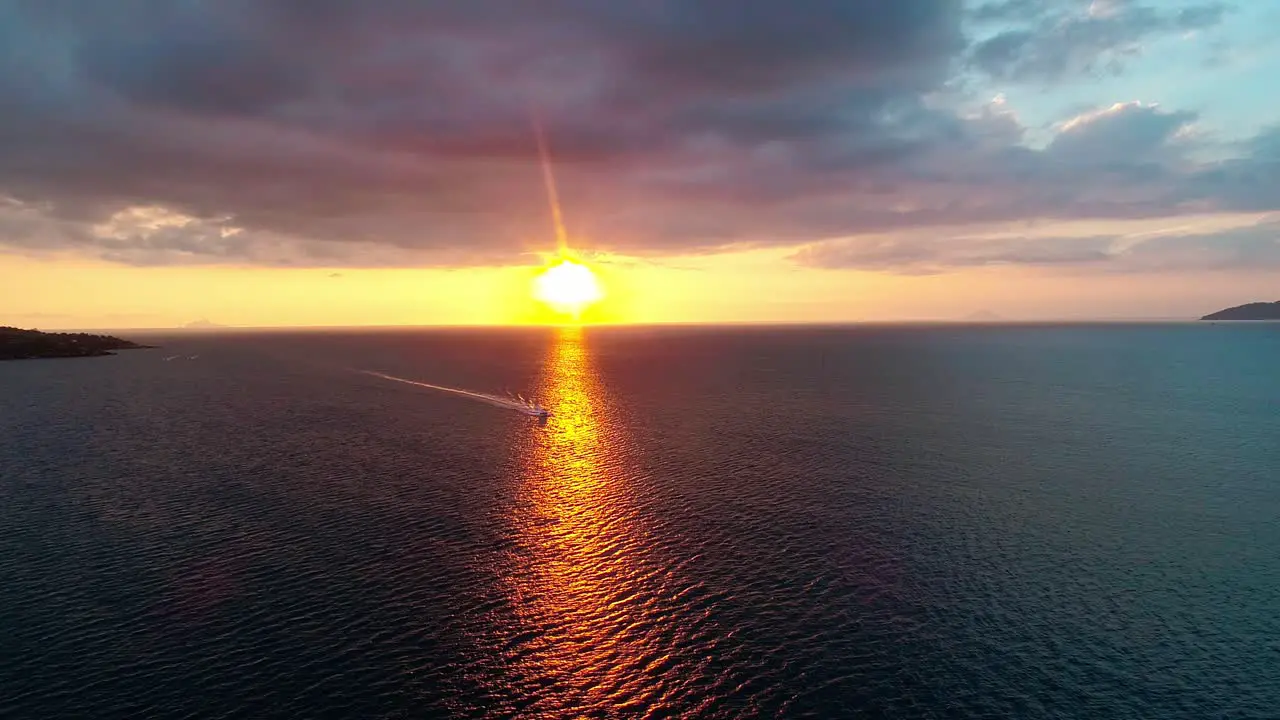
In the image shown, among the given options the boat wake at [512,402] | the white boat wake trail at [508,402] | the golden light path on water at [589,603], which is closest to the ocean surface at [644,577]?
the golden light path on water at [589,603]

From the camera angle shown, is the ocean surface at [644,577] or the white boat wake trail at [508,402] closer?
the ocean surface at [644,577]

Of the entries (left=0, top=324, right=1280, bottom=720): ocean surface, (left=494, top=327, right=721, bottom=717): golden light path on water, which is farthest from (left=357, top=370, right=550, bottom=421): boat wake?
(left=494, top=327, right=721, bottom=717): golden light path on water

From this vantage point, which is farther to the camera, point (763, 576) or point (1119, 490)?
point (1119, 490)

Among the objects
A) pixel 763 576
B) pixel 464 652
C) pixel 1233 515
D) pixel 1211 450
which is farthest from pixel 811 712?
pixel 1211 450

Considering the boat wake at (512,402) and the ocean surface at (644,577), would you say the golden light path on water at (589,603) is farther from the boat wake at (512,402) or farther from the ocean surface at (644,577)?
the boat wake at (512,402)

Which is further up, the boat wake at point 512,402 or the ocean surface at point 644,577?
the boat wake at point 512,402

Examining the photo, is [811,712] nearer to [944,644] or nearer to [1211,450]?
[944,644]

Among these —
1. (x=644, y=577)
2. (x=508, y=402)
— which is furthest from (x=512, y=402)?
(x=644, y=577)
